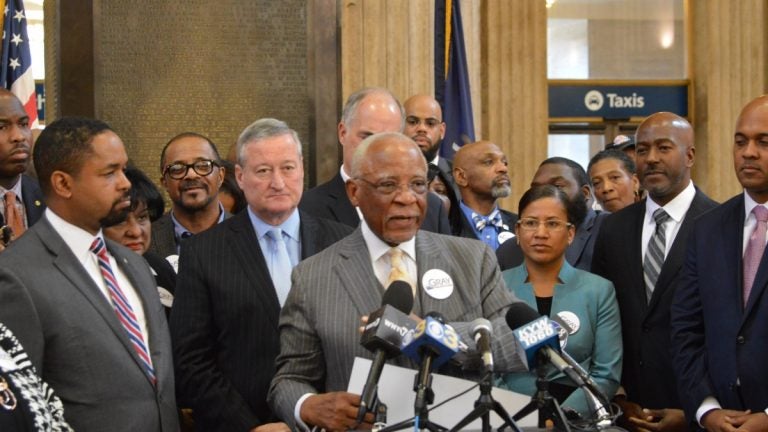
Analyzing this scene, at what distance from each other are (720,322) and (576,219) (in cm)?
100

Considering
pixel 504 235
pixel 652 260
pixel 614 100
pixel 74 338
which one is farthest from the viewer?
pixel 614 100

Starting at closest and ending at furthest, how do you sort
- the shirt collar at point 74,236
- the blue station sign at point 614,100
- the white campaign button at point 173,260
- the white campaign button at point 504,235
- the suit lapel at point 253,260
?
1. the shirt collar at point 74,236
2. the suit lapel at point 253,260
3. the white campaign button at point 173,260
4. the white campaign button at point 504,235
5. the blue station sign at point 614,100

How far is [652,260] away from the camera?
16.6 feet

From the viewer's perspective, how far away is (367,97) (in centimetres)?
534

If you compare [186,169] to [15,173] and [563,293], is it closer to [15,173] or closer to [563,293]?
[15,173]

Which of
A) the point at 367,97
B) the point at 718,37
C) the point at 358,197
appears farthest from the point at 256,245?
the point at 718,37

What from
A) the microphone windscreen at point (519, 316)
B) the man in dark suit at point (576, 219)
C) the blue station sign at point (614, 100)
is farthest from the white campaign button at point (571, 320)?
the blue station sign at point (614, 100)

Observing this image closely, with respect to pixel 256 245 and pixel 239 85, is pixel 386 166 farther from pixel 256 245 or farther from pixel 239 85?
pixel 239 85

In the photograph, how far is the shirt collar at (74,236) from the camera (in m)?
3.68

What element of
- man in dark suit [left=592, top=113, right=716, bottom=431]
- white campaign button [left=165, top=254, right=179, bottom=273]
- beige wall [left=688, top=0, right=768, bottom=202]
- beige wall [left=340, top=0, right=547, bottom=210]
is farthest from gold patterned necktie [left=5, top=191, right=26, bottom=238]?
beige wall [left=688, top=0, right=768, bottom=202]

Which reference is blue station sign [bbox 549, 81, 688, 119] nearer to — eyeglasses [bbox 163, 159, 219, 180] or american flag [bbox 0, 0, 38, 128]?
american flag [bbox 0, 0, 38, 128]

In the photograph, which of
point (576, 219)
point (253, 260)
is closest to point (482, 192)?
point (576, 219)

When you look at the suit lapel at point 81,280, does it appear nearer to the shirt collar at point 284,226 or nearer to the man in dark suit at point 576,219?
the shirt collar at point 284,226

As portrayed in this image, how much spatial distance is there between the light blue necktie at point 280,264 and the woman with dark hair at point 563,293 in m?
0.90
